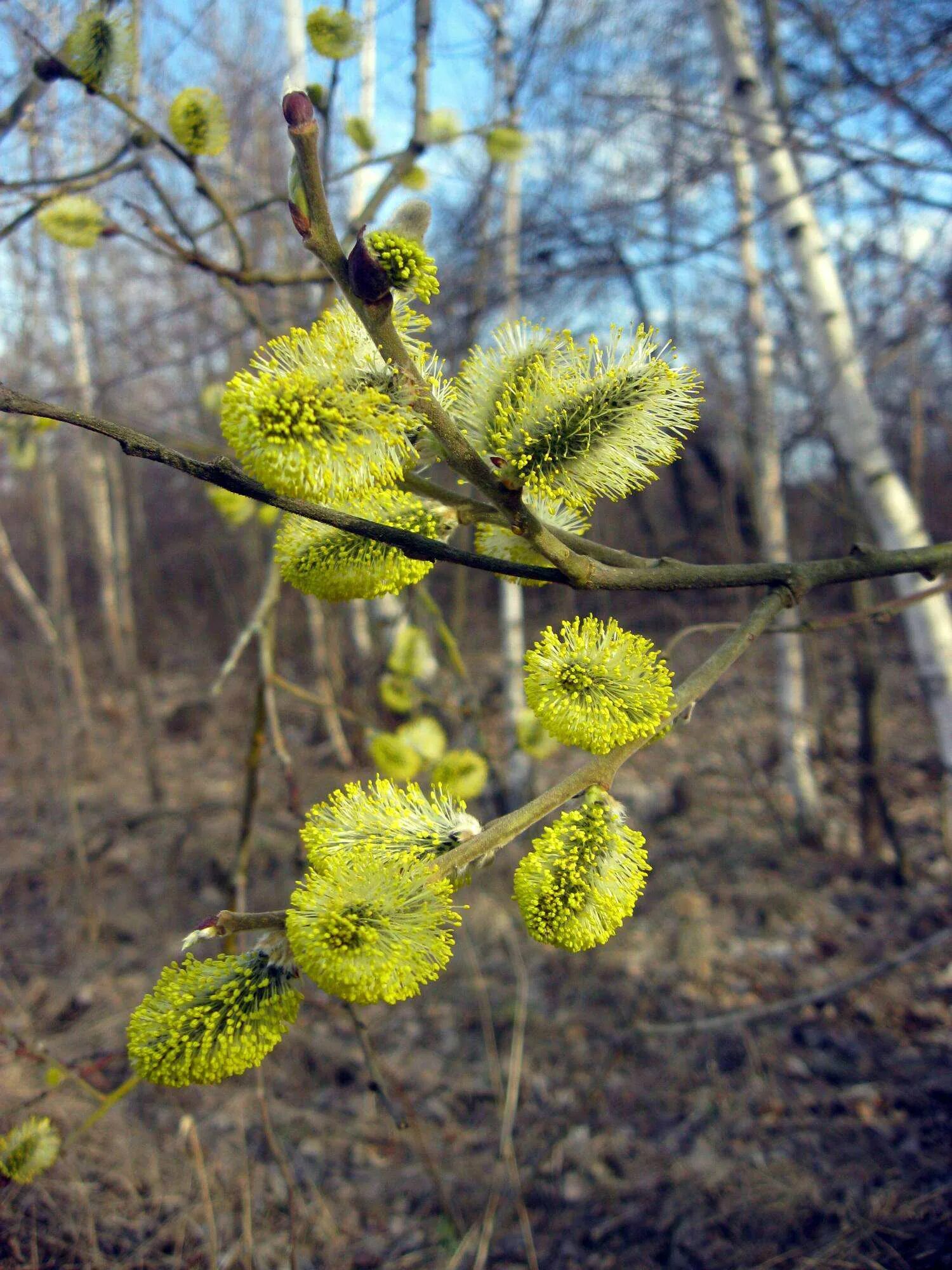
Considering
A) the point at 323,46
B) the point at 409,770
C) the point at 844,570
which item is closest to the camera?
the point at 844,570

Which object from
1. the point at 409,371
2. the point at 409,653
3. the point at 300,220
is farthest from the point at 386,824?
the point at 409,653

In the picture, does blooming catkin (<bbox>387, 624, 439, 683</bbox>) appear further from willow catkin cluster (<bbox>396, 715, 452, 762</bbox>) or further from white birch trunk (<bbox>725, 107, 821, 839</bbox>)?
white birch trunk (<bbox>725, 107, 821, 839</bbox>)

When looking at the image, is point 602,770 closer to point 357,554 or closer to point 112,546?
point 357,554

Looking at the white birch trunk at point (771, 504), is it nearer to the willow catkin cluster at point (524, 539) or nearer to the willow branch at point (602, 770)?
the willow catkin cluster at point (524, 539)

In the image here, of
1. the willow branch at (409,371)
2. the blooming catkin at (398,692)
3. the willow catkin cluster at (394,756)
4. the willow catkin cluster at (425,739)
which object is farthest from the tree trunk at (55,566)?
the willow branch at (409,371)

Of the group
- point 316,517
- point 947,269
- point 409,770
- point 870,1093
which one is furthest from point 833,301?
point 316,517

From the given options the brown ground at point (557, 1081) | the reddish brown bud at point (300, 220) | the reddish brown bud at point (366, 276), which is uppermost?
the reddish brown bud at point (300, 220)

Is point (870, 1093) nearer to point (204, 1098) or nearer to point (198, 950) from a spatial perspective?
point (204, 1098)
